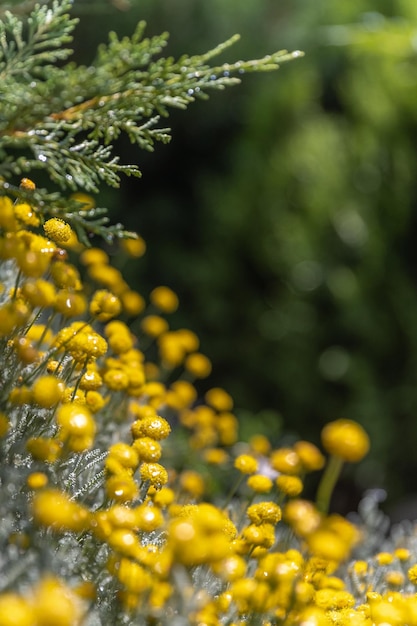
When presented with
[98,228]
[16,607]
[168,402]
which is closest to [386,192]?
[168,402]

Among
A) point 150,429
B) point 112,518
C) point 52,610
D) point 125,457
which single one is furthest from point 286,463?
point 52,610

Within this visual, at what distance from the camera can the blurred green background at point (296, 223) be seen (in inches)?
148

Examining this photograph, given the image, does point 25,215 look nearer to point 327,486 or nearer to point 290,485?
point 290,485

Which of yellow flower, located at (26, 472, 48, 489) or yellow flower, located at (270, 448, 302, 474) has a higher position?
yellow flower, located at (270, 448, 302, 474)

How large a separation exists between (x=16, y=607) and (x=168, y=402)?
135cm

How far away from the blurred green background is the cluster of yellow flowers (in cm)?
200

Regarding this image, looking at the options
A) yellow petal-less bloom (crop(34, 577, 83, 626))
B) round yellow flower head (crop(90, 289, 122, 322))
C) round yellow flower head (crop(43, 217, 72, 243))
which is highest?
round yellow flower head (crop(43, 217, 72, 243))

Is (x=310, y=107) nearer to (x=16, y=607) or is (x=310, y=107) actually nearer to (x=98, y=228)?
(x=98, y=228)

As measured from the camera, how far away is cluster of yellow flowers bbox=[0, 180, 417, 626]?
37.1 inches

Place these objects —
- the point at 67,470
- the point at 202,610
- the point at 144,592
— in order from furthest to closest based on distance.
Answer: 1. the point at 67,470
2. the point at 202,610
3. the point at 144,592

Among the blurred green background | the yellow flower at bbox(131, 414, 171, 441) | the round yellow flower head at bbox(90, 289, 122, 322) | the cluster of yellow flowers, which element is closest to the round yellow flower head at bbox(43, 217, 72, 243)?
the cluster of yellow flowers

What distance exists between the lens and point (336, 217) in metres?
3.95

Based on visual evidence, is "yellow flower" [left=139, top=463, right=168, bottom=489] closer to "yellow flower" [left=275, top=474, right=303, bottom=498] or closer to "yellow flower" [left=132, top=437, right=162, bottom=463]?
"yellow flower" [left=132, top=437, right=162, bottom=463]

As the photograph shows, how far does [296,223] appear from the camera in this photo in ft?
13.0
